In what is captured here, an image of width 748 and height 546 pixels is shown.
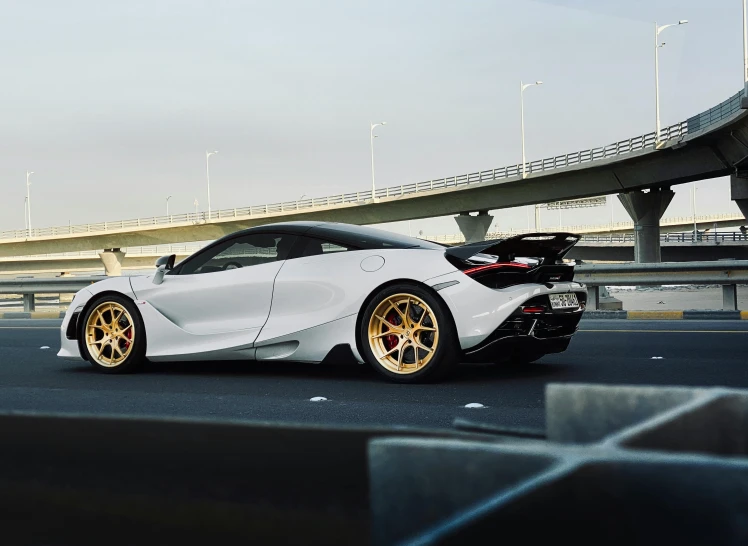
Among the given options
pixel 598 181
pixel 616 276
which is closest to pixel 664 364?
pixel 616 276

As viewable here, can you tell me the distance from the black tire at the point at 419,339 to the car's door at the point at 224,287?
3.06ft

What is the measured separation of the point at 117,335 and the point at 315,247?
6.28 ft

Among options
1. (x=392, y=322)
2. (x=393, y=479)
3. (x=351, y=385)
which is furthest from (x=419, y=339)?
(x=393, y=479)

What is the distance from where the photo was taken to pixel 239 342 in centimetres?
677

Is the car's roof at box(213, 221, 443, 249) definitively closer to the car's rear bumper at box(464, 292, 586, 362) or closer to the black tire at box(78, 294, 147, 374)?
the car's rear bumper at box(464, 292, 586, 362)

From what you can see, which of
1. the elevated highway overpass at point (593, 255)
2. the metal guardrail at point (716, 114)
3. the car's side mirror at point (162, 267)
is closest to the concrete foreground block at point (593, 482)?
the car's side mirror at point (162, 267)

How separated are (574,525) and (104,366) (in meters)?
6.89

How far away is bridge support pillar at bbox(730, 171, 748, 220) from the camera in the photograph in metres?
39.6

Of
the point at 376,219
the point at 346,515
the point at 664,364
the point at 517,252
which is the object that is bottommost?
the point at 664,364

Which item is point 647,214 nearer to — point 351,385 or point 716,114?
point 716,114

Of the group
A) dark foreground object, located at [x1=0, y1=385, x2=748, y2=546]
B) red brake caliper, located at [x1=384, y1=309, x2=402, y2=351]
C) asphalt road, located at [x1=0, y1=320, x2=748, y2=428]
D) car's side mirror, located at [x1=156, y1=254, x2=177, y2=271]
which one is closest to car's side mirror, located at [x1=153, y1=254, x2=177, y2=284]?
car's side mirror, located at [x1=156, y1=254, x2=177, y2=271]

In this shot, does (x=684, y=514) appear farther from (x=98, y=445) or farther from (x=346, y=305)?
(x=346, y=305)

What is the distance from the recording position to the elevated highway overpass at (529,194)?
38562mm

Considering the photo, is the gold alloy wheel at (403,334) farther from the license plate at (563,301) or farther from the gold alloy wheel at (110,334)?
the gold alloy wheel at (110,334)
